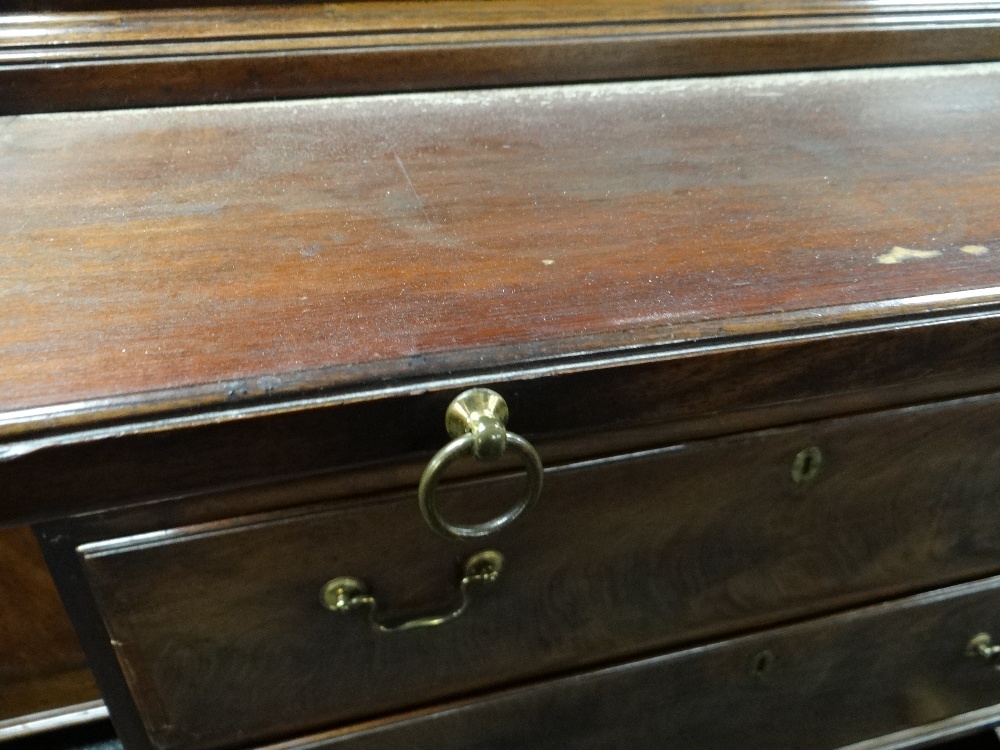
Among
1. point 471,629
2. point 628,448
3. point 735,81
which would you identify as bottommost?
point 471,629

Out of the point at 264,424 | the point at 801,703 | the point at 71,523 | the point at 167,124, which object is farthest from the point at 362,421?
the point at 801,703

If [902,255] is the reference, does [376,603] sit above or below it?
below

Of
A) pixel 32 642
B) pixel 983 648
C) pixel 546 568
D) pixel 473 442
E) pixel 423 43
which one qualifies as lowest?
pixel 983 648

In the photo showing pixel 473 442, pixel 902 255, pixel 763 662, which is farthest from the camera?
pixel 763 662

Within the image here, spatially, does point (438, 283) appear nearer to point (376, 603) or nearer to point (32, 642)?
point (376, 603)

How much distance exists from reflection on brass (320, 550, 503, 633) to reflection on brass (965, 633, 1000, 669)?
479 mm

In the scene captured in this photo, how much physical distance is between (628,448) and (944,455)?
0.79ft

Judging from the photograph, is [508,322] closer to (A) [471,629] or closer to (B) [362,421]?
(B) [362,421]

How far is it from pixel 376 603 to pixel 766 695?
0.37 metres

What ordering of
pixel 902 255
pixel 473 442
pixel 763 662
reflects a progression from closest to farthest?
pixel 473 442
pixel 902 255
pixel 763 662

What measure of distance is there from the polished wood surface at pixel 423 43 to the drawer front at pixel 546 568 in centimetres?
39

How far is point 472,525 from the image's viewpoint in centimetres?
44

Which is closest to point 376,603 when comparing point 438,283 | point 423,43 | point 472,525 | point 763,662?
point 472,525

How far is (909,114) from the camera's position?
66 centimetres
